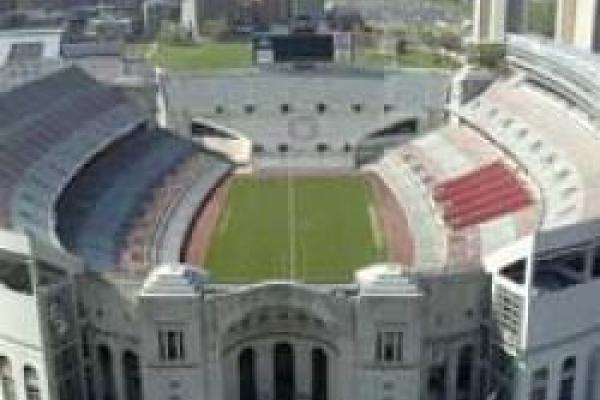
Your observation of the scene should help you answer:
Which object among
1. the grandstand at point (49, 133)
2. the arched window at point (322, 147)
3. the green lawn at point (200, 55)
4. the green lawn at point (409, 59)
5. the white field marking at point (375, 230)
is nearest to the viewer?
the grandstand at point (49, 133)

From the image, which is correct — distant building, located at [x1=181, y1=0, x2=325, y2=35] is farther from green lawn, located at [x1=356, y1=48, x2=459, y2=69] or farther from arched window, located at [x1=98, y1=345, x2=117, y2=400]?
arched window, located at [x1=98, y1=345, x2=117, y2=400]

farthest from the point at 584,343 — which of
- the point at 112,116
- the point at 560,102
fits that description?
the point at 112,116

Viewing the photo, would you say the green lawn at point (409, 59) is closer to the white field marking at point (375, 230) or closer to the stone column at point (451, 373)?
the white field marking at point (375, 230)

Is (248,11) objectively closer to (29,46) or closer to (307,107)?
(29,46)

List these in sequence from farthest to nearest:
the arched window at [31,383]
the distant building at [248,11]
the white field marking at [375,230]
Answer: the distant building at [248,11] → the white field marking at [375,230] → the arched window at [31,383]

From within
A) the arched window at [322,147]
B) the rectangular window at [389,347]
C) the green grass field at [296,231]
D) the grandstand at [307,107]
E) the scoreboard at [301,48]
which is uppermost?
the scoreboard at [301,48]

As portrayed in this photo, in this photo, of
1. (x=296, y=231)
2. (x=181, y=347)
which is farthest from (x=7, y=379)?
(x=296, y=231)

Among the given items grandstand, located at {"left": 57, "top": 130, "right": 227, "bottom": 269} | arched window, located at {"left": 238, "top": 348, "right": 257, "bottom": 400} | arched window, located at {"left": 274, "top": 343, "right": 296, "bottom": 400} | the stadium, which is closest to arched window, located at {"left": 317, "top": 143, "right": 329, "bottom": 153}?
the stadium

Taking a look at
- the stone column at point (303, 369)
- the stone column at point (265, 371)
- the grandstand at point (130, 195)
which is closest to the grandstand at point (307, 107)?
the grandstand at point (130, 195)
